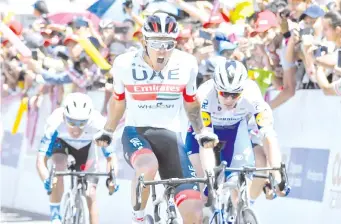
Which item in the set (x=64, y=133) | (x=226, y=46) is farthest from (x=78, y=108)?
(x=226, y=46)

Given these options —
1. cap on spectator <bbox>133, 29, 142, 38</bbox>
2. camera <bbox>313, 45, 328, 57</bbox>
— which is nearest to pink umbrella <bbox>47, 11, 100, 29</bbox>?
cap on spectator <bbox>133, 29, 142, 38</bbox>

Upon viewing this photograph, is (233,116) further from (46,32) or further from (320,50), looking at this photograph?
(46,32)

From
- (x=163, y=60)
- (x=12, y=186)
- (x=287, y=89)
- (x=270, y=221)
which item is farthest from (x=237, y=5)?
(x=12, y=186)

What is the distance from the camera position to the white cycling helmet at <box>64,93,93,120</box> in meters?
11.4

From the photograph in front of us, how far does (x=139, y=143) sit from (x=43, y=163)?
234 cm

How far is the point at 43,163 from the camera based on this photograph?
1162 cm

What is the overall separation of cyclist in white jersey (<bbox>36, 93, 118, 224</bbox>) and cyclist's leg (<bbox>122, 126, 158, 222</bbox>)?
5.37 ft

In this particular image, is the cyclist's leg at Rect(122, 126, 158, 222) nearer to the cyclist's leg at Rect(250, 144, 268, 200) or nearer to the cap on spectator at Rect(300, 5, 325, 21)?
the cyclist's leg at Rect(250, 144, 268, 200)

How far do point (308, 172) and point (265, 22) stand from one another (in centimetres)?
206

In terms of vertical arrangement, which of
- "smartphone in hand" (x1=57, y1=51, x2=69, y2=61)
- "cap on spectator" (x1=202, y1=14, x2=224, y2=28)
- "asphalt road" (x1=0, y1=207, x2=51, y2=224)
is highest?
"smartphone in hand" (x1=57, y1=51, x2=69, y2=61)

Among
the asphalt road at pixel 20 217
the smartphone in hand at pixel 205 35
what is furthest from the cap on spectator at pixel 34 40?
the smartphone in hand at pixel 205 35

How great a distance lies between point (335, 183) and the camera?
11.4 metres

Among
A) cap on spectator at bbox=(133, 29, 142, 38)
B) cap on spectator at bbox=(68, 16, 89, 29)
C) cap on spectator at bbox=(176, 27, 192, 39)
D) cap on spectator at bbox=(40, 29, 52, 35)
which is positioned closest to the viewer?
cap on spectator at bbox=(176, 27, 192, 39)

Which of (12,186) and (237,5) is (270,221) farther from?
(12,186)
